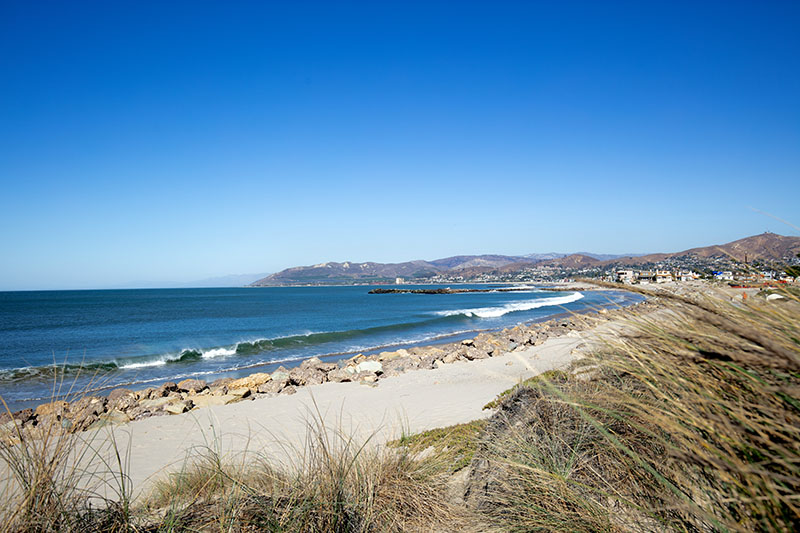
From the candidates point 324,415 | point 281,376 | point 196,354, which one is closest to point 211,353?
point 196,354

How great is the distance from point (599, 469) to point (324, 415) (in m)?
7.03

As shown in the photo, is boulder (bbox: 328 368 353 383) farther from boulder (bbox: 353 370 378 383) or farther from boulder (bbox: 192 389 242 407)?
boulder (bbox: 192 389 242 407)

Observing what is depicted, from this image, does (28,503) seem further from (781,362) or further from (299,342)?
(299,342)

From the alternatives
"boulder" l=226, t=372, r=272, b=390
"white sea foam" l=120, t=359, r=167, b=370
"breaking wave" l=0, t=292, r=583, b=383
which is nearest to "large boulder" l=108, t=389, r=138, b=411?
"boulder" l=226, t=372, r=272, b=390

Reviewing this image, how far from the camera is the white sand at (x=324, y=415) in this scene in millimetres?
7633

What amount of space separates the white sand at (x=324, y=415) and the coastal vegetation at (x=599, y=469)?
2890 mm

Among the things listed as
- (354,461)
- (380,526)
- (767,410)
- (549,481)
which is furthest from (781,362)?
(354,461)

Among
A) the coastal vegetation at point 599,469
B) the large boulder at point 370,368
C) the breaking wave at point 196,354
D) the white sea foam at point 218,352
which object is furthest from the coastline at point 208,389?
the white sea foam at point 218,352

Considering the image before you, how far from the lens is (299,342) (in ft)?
89.3

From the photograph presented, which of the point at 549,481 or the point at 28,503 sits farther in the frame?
the point at 549,481

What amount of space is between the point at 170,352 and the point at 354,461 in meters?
24.4

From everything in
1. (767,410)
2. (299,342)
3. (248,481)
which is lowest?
(299,342)

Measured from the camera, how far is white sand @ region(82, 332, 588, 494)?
7.63 metres

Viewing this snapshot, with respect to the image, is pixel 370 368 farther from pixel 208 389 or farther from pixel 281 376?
pixel 208 389
